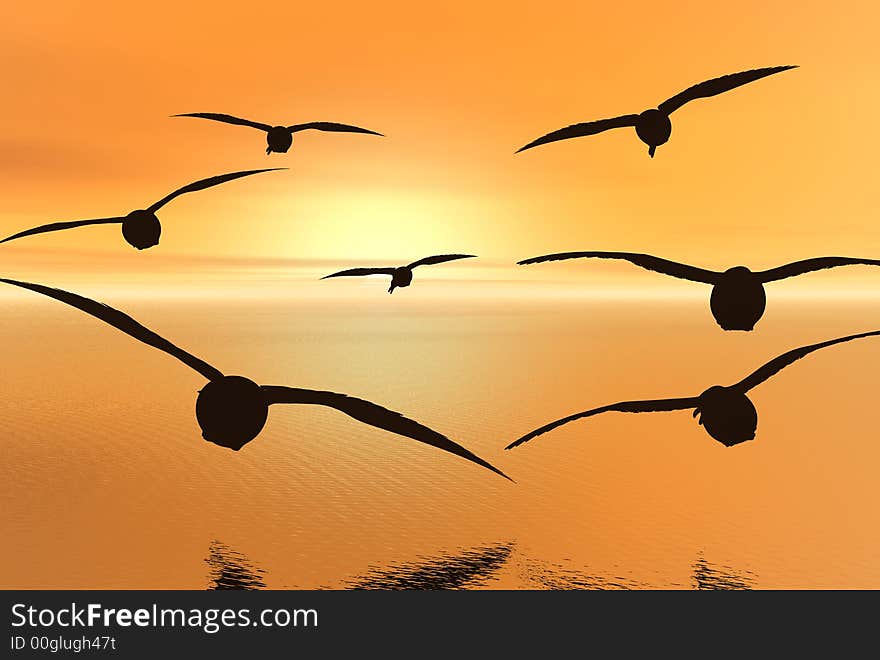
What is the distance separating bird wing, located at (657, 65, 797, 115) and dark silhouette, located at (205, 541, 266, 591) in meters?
27.7

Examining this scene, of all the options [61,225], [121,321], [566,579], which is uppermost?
[566,579]

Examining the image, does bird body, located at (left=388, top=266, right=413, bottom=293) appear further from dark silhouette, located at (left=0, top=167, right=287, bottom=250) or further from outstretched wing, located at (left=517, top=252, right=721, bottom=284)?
outstretched wing, located at (left=517, top=252, right=721, bottom=284)

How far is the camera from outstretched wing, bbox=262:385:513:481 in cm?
382

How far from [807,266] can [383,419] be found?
2469 millimetres

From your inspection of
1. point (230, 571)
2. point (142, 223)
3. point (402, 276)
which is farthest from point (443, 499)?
point (142, 223)

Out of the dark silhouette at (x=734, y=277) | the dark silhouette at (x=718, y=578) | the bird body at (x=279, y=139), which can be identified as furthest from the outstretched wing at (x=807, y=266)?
the dark silhouette at (x=718, y=578)

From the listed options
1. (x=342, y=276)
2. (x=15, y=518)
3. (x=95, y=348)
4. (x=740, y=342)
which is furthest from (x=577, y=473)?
(x=95, y=348)

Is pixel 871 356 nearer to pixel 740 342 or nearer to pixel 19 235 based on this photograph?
pixel 740 342

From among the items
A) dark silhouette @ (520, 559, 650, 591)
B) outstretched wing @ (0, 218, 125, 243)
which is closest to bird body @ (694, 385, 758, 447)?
outstretched wing @ (0, 218, 125, 243)

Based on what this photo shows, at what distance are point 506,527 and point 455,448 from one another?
126 feet

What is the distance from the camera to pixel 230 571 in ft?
111

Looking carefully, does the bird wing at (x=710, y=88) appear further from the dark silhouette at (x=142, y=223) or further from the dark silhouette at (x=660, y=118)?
the dark silhouette at (x=142, y=223)

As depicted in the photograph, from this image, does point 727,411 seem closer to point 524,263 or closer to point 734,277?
point 734,277

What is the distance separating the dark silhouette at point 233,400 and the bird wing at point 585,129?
1.98 meters
